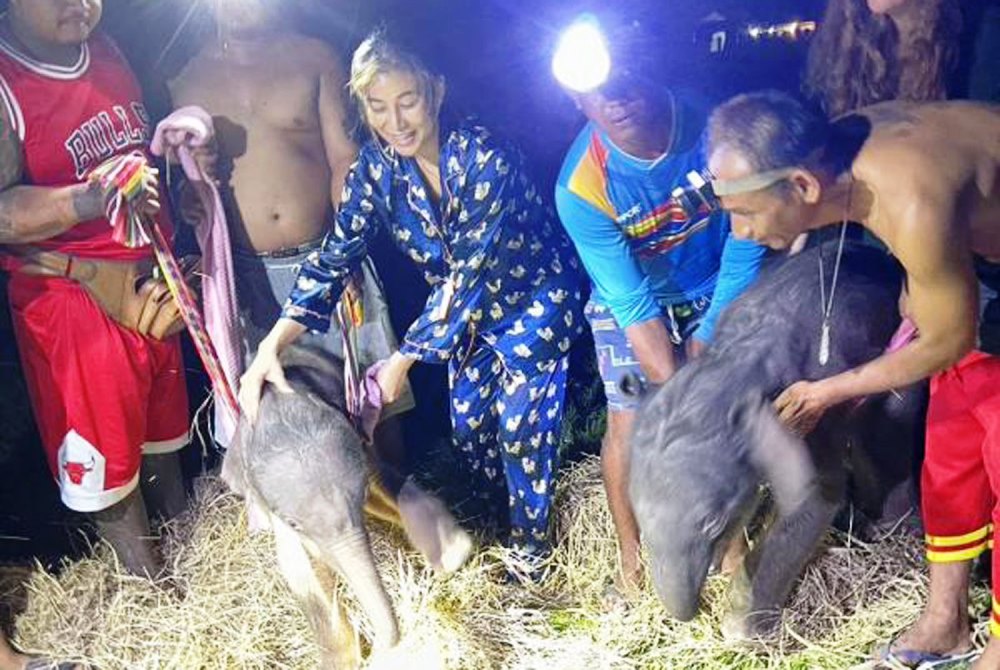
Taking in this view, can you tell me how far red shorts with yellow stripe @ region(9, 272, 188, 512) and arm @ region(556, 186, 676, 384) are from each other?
1.33 m

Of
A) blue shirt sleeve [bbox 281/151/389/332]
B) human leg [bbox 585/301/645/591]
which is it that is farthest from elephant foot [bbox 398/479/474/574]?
blue shirt sleeve [bbox 281/151/389/332]

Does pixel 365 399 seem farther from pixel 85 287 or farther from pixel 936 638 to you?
pixel 936 638

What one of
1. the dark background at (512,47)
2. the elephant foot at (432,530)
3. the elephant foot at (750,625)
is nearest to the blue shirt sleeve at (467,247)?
the dark background at (512,47)

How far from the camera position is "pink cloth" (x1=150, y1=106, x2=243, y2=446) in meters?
2.68

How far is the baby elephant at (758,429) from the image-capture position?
2439mm

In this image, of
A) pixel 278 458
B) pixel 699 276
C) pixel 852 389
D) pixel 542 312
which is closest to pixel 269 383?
pixel 278 458

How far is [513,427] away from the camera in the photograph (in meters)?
3.05

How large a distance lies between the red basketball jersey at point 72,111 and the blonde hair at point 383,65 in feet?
2.05

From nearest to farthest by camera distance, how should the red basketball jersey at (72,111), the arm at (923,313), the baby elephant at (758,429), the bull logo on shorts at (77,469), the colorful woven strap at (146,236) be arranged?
the arm at (923,313), the baby elephant at (758,429), the red basketball jersey at (72,111), the colorful woven strap at (146,236), the bull logo on shorts at (77,469)

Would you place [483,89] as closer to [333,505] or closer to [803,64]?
[803,64]

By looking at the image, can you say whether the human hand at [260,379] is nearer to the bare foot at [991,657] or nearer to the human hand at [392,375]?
the human hand at [392,375]

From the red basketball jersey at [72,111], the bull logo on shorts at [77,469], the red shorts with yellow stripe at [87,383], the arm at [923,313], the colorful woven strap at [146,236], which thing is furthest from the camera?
the bull logo on shorts at [77,469]

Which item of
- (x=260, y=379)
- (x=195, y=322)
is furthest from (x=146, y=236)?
(x=260, y=379)

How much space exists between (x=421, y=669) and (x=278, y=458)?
2.53 feet
